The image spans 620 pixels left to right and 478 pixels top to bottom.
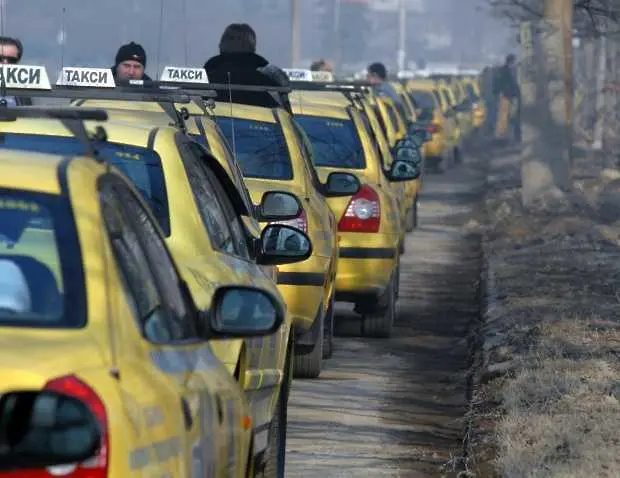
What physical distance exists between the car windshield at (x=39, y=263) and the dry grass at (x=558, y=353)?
11.8 ft

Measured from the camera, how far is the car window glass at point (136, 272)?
4.78m

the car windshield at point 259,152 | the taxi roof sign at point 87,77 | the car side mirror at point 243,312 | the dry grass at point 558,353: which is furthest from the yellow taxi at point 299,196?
the car side mirror at point 243,312

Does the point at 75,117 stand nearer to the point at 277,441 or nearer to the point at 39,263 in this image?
the point at 39,263

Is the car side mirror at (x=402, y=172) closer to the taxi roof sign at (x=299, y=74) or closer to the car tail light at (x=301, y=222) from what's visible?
the car tail light at (x=301, y=222)

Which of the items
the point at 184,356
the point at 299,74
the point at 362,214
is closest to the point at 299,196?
the point at 362,214

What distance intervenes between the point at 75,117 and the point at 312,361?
7203 millimetres

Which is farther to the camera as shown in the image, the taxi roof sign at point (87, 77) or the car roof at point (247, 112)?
the car roof at point (247, 112)

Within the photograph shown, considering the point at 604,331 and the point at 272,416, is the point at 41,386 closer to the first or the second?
the point at 272,416

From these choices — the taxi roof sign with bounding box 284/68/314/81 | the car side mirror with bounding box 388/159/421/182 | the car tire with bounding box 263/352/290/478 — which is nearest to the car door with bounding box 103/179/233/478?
the car tire with bounding box 263/352/290/478

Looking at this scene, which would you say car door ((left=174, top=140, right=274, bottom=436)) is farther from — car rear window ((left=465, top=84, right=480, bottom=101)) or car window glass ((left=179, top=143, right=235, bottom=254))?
car rear window ((left=465, top=84, right=480, bottom=101))

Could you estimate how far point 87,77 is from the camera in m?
11.8

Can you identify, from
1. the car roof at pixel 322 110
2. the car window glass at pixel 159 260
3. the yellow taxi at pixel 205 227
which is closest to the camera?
the car window glass at pixel 159 260

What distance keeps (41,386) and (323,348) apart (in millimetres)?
9036

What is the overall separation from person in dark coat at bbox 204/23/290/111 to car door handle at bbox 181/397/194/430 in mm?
10635
